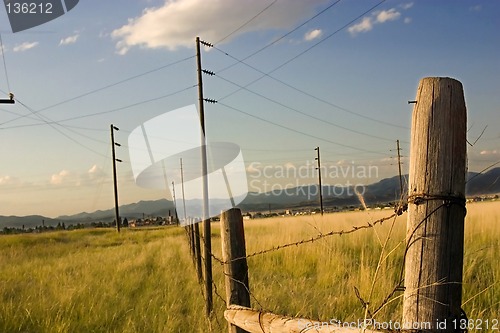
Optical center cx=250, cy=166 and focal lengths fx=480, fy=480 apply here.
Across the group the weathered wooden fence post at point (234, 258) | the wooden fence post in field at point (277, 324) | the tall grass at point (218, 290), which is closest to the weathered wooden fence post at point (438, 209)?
the wooden fence post in field at point (277, 324)

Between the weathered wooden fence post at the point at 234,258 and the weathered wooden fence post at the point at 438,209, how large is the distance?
6.24ft

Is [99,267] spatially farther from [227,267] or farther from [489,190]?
[489,190]

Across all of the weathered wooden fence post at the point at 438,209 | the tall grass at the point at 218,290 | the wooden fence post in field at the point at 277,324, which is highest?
the weathered wooden fence post at the point at 438,209

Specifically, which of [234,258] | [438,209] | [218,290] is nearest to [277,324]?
[234,258]

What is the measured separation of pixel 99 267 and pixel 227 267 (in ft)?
29.4

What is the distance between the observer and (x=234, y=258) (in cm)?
365

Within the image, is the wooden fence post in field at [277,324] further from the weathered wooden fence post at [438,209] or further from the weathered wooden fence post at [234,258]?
the weathered wooden fence post at [438,209]

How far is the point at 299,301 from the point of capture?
620cm

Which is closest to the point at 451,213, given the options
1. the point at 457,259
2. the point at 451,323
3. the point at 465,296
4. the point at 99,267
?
the point at 457,259

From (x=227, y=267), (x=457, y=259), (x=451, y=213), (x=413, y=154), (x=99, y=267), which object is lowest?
(x=99, y=267)

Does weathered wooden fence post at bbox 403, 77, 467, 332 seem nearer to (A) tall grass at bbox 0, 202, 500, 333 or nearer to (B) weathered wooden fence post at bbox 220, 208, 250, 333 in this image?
(A) tall grass at bbox 0, 202, 500, 333

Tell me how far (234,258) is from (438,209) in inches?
81.1

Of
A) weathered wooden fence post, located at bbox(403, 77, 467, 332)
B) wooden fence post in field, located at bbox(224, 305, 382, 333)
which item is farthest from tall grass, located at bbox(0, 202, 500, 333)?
weathered wooden fence post, located at bbox(403, 77, 467, 332)

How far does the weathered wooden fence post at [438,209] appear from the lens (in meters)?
1.84
